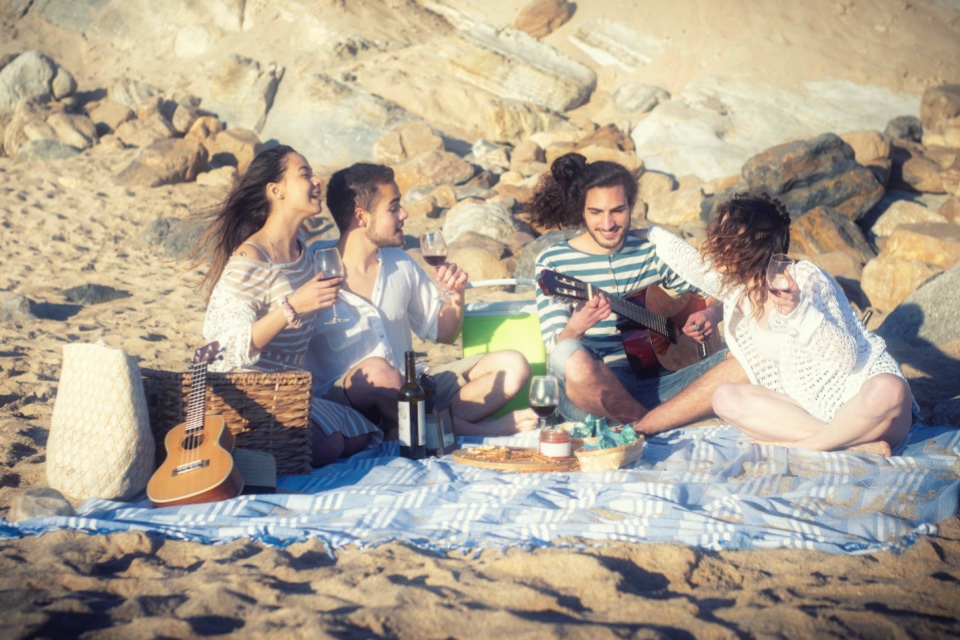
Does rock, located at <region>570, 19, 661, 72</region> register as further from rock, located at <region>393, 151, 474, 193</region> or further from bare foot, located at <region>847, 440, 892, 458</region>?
bare foot, located at <region>847, 440, 892, 458</region>

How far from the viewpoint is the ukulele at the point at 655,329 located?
4.64 m

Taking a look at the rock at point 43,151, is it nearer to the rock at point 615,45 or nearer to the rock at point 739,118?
the rock at point 739,118

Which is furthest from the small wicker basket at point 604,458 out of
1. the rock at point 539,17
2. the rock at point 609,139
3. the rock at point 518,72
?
the rock at point 539,17

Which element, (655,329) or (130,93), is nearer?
(655,329)

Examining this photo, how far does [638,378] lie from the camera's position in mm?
4926

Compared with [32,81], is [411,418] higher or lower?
lower

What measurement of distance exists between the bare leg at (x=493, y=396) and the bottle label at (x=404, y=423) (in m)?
0.57

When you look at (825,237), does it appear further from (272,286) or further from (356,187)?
(272,286)

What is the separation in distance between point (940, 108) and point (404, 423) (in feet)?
47.1

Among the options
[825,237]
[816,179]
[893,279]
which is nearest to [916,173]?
[816,179]

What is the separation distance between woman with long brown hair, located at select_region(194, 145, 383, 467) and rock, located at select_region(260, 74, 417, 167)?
428 inches

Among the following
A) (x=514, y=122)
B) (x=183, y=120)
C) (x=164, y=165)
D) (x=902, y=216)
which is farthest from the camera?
(x=514, y=122)

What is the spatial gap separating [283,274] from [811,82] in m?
16.1

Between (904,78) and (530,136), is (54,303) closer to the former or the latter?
(530,136)
